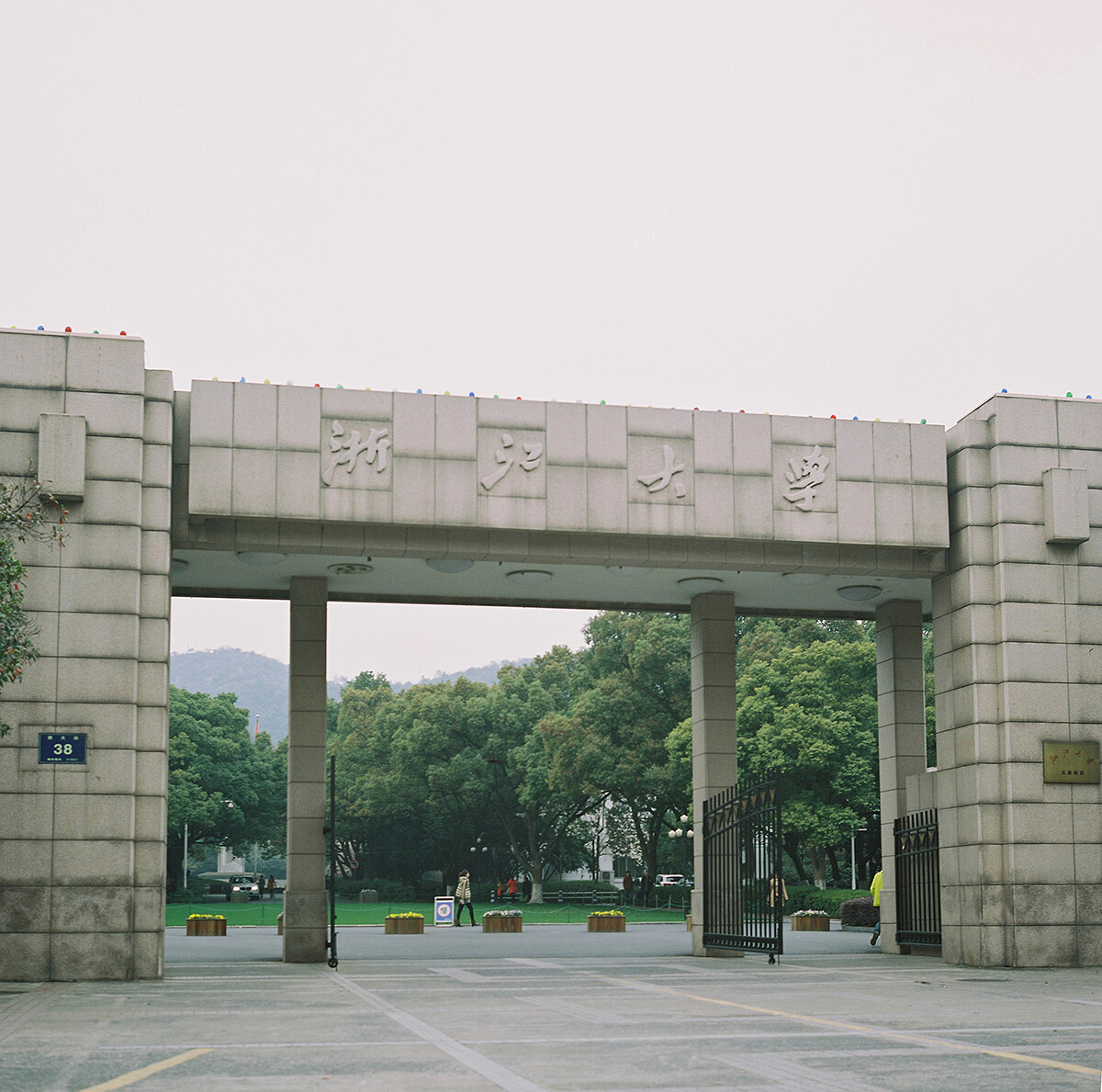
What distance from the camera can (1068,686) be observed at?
60.1 ft

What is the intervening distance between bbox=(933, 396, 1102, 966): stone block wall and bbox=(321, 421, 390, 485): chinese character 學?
7.82 m

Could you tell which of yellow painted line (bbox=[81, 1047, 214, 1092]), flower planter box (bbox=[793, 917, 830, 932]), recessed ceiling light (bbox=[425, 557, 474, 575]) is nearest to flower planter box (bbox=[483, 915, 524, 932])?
flower planter box (bbox=[793, 917, 830, 932])

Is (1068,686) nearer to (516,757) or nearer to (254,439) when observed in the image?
(254,439)

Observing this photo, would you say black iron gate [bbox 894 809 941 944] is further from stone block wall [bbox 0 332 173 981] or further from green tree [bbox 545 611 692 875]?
green tree [bbox 545 611 692 875]

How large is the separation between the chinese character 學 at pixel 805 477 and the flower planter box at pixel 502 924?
1678 centimetres

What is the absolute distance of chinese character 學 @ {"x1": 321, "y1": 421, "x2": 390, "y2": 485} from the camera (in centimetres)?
1742

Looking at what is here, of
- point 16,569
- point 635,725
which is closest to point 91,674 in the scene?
point 16,569

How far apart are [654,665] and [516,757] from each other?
1104 cm

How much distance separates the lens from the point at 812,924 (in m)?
33.0

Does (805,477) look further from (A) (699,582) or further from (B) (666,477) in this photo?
(A) (699,582)

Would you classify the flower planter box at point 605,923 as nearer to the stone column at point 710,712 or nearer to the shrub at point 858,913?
the shrub at point 858,913

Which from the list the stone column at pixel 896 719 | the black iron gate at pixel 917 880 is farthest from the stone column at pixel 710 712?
the black iron gate at pixel 917 880

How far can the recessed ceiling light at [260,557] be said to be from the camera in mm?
18922

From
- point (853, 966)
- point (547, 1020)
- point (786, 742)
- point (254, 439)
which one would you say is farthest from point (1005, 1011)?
point (786, 742)
